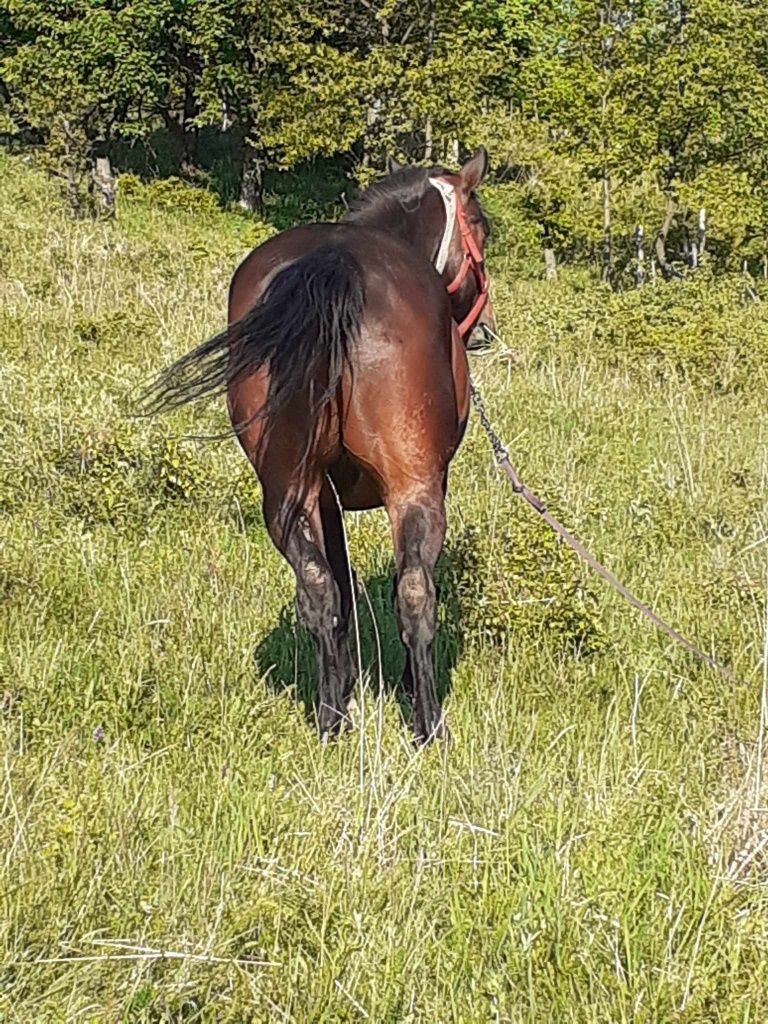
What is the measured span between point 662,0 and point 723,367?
15.0m

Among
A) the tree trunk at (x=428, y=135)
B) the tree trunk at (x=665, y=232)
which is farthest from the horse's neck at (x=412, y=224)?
the tree trunk at (x=428, y=135)

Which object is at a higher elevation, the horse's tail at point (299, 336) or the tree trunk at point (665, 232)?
the horse's tail at point (299, 336)

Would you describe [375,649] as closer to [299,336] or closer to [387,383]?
[387,383]

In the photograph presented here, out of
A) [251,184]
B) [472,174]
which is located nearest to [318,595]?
[472,174]

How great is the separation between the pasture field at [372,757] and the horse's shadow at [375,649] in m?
0.02

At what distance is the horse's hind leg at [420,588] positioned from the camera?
3.75 metres

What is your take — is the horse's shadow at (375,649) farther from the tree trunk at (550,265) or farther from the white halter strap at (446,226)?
the tree trunk at (550,265)

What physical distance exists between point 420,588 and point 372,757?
0.56 meters

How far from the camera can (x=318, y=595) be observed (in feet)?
12.5

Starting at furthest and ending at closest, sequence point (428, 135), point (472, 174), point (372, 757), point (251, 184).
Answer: point (251, 184)
point (428, 135)
point (472, 174)
point (372, 757)

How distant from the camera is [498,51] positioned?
28.9 metres

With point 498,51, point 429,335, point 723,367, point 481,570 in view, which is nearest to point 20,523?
point 481,570

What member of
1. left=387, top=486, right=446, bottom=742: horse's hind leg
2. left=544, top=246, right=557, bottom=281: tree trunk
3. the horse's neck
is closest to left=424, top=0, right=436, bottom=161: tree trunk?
left=544, top=246, right=557, bottom=281: tree trunk

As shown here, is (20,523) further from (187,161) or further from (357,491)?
(187,161)
